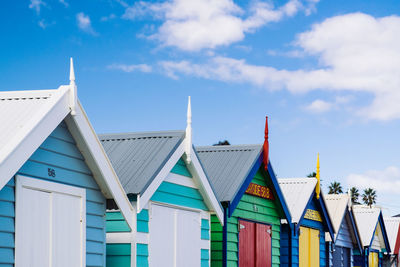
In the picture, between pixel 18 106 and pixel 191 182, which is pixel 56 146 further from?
pixel 191 182

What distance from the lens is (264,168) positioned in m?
18.5

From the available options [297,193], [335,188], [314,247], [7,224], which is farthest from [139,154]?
[335,188]

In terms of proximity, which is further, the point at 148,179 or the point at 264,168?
the point at 264,168

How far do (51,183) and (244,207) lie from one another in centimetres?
827

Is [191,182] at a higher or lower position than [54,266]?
higher

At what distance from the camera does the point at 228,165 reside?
17.7 metres

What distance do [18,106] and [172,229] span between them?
4.83m

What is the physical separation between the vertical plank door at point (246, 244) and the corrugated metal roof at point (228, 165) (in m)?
1.11

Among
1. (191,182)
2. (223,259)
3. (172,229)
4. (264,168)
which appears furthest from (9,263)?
(264,168)

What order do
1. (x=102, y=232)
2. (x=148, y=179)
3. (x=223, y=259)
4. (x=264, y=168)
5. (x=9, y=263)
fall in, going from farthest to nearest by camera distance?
(x=264, y=168)
(x=223, y=259)
(x=148, y=179)
(x=102, y=232)
(x=9, y=263)

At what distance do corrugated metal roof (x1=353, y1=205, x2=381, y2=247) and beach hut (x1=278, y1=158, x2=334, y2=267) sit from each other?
6.76 metres

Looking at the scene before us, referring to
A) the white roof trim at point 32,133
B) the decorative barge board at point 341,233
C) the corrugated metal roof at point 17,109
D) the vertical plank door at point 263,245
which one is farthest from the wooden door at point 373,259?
the white roof trim at point 32,133

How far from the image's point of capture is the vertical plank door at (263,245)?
60.3 feet

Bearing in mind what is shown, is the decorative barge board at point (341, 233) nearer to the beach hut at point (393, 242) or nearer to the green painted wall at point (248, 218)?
the green painted wall at point (248, 218)
